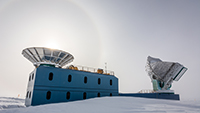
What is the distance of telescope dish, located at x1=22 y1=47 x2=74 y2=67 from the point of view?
22.1 meters

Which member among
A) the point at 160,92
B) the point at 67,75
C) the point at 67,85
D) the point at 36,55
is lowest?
the point at 160,92

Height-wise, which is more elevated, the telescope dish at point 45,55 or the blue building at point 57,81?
the telescope dish at point 45,55

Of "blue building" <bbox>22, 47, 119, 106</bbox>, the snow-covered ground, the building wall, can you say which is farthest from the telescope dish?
the snow-covered ground

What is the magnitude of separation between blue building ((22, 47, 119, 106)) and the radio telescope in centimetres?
2110

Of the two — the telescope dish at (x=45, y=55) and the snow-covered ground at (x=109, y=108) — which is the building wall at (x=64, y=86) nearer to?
the telescope dish at (x=45, y=55)

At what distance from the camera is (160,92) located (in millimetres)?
37438

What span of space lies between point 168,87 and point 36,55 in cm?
4023

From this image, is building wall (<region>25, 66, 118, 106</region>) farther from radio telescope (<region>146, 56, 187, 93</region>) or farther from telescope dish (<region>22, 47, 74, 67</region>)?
radio telescope (<region>146, 56, 187, 93</region>)

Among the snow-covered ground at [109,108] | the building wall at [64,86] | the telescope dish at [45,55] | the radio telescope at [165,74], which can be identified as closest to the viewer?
the snow-covered ground at [109,108]

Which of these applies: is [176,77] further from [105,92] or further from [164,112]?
[164,112]

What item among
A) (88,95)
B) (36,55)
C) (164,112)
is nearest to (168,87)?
(88,95)

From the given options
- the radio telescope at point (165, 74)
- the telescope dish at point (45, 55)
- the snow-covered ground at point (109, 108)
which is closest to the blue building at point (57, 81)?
the telescope dish at point (45, 55)

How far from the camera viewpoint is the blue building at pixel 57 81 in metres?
20.5

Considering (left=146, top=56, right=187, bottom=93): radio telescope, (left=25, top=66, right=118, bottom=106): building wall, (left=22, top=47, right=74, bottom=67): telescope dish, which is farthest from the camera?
(left=146, top=56, right=187, bottom=93): radio telescope
